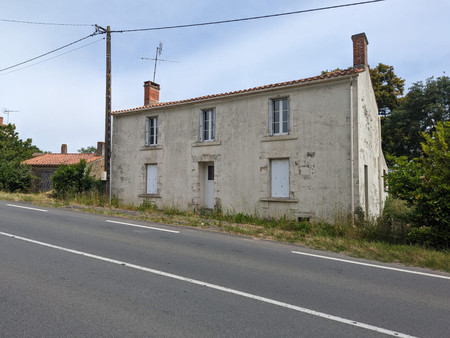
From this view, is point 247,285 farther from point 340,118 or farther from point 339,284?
point 340,118

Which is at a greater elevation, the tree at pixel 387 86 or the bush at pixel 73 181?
the tree at pixel 387 86

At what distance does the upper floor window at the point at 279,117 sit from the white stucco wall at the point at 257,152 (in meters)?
0.24

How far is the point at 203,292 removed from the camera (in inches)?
174

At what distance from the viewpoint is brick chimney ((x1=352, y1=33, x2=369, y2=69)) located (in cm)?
1279

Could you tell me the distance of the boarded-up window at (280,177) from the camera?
40.2 ft

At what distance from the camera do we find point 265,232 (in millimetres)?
10000

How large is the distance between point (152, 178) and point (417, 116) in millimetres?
21008

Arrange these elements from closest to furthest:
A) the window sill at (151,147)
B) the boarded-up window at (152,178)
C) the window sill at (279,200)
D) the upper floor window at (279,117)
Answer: the window sill at (279,200)
the upper floor window at (279,117)
the window sill at (151,147)
the boarded-up window at (152,178)

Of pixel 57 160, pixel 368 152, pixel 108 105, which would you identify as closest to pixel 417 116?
pixel 368 152

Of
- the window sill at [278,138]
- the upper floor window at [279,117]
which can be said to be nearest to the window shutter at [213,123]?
the window sill at [278,138]

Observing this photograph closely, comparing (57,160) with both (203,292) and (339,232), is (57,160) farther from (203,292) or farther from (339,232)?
(203,292)

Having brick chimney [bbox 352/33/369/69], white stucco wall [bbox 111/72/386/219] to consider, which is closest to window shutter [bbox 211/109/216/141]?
white stucco wall [bbox 111/72/386/219]

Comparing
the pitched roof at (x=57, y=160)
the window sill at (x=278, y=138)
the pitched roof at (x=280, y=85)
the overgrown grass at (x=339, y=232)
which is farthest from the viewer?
the pitched roof at (x=57, y=160)

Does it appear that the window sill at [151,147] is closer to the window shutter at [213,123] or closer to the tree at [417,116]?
the window shutter at [213,123]
